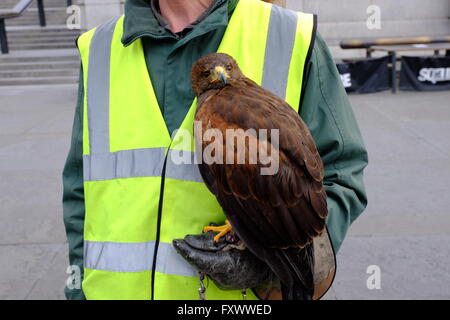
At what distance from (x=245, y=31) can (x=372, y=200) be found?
3792mm

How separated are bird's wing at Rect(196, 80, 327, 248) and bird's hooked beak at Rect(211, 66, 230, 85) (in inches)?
4.6

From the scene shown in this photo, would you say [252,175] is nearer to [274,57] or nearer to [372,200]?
[274,57]

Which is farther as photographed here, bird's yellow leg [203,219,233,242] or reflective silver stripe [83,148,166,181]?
reflective silver stripe [83,148,166,181]

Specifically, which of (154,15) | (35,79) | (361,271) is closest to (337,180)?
(154,15)

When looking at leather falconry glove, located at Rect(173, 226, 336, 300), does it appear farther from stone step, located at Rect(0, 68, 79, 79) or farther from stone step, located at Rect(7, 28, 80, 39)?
stone step, located at Rect(7, 28, 80, 39)

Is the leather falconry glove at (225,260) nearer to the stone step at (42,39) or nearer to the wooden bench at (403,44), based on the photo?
the wooden bench at (403,44)

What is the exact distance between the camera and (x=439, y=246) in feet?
13.7

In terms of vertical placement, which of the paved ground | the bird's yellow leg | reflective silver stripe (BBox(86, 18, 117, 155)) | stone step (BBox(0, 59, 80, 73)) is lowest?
the paved ground

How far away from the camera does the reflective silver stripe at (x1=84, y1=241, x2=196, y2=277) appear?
159cm

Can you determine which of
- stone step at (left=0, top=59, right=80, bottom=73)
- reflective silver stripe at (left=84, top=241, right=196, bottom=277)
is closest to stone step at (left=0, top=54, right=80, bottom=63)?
stone step at (left=0, top=59, right=80, bottom=73)

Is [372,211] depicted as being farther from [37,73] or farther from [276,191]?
[37,73]

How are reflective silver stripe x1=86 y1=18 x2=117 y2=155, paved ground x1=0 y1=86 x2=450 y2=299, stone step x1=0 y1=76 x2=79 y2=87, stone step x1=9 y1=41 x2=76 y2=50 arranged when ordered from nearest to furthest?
reflective silver stripe x1=86 y1=18 x2=117 y2=155
paved ground x1=0 y1=86 x2=450 y2=299
stone step x1=0 y1=76 x2=79 y2=87
stone step x1=9 y1=41 x2=76 y2=50

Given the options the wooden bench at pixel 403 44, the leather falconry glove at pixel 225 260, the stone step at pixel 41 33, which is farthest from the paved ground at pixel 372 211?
the stone step at pixel 41 33

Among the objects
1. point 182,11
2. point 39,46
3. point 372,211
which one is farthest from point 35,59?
point 182,11
